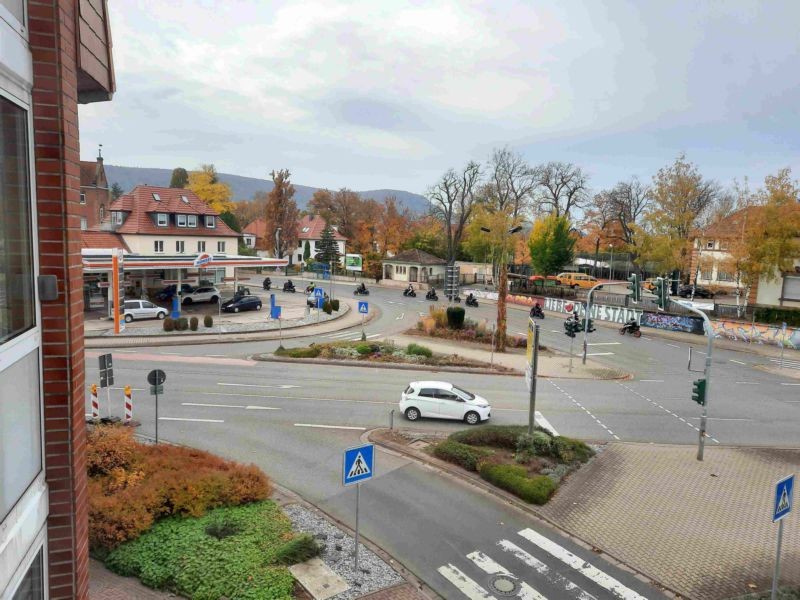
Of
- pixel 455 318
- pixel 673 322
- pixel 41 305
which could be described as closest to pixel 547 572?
pixel 41 305

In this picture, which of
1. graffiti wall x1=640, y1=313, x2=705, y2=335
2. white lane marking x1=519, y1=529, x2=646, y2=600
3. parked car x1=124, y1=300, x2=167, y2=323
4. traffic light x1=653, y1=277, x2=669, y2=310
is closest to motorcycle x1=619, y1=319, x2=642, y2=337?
graffiti wall x1=640, y1=313, x2=705, y2=335

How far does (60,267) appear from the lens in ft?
13.1

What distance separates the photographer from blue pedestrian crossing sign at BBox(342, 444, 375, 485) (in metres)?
10.4

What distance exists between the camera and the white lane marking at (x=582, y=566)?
34.5 ft

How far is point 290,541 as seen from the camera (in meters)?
11.0

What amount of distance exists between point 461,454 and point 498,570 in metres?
4.88

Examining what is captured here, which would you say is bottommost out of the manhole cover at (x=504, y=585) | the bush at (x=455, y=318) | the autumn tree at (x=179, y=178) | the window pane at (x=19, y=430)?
the manhole cover at (x=504, y=585)

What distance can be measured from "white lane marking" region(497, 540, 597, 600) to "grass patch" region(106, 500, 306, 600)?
403cm

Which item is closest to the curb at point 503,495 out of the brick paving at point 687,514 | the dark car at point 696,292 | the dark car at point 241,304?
the brick paving at point 687,514

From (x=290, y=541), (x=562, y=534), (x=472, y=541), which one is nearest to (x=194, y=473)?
(x=290, y=541)

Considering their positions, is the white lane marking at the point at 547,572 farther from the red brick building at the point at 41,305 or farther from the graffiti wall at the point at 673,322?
the graffiti wall at the point at 673,322

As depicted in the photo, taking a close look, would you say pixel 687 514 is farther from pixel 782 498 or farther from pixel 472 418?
pixel 472 418

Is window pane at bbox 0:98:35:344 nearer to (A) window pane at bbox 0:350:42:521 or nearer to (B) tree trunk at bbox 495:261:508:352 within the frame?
(A) window pane at bbox 0:350:42:521

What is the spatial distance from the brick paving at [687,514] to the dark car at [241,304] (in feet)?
106
